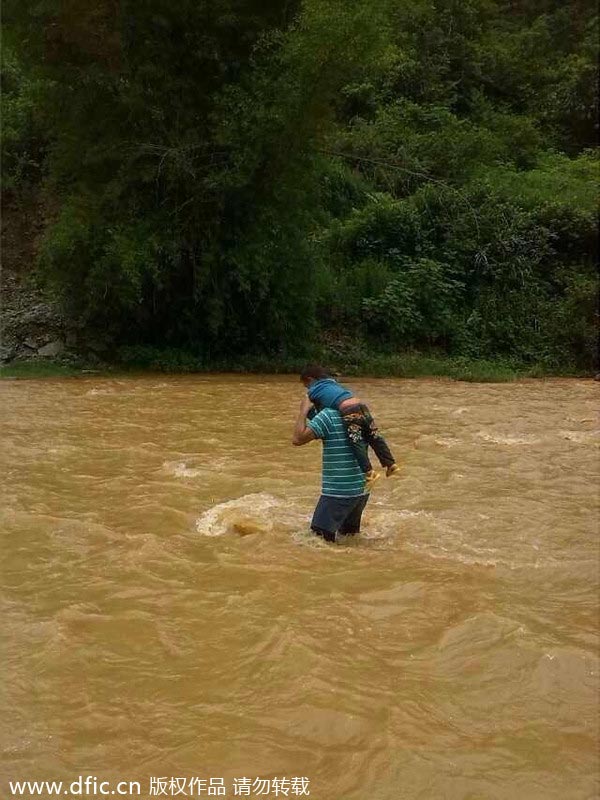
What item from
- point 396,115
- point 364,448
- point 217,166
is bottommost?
point 364,448

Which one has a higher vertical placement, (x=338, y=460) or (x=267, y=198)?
(x=267, y=198)

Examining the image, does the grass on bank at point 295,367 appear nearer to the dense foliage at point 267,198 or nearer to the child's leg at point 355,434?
the dense foliage at point 267,198

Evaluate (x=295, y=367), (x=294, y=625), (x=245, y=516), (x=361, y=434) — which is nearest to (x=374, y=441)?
(x=361, y=434)

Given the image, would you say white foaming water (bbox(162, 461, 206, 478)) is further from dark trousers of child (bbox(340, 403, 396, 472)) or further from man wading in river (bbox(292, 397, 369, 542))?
dark trousers of child (bbox(340, 403, 396, 472))

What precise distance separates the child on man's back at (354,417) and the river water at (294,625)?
0.72 metres

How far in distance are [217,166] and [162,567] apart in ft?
42.8

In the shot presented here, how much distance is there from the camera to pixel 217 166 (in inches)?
684

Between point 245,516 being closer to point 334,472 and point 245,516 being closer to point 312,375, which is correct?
point 334,472

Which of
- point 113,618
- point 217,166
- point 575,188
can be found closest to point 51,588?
point 113,618

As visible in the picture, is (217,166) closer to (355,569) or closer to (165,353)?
(165,353)

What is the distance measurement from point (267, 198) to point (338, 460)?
12.7 metres

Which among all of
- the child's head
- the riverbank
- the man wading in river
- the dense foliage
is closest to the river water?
the man wading in river

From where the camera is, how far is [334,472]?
650 centimetres

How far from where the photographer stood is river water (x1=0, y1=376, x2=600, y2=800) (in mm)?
3648
